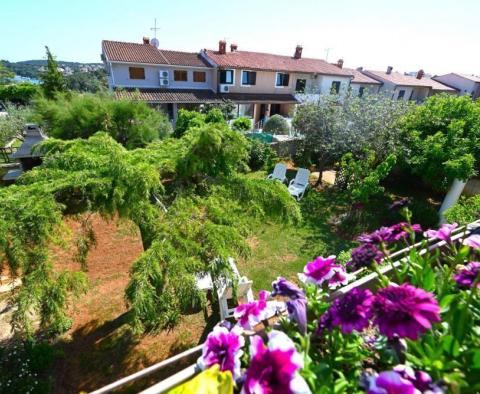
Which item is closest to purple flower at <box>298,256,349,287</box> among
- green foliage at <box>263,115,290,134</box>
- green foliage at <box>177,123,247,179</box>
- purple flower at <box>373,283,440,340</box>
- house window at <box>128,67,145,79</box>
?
purple flower at <box>373,283,440,340</box>

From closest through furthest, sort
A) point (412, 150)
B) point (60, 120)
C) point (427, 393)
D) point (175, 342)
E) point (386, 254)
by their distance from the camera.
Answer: point (427, 393) → point (386, 254) → point (175, 342) → point (412, 150) → point (60, 120)

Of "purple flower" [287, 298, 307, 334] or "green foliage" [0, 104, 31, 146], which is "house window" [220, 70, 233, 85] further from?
"purple flower" [287, 298, 307, 334]

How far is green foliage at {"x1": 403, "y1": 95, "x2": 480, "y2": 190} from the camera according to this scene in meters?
7.84

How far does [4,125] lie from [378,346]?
18.1 m

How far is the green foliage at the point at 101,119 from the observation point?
10.4 meters

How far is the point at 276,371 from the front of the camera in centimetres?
104

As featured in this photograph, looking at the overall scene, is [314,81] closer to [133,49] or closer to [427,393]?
[133,49]

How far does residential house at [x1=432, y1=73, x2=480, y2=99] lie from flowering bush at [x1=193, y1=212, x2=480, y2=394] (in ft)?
135

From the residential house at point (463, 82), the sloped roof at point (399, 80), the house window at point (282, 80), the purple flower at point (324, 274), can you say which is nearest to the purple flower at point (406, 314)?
the purple flower at point (324, 274)

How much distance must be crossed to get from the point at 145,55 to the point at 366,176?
17830mm

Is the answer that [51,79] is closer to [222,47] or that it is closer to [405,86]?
[222,47]

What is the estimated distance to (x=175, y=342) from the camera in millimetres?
4648

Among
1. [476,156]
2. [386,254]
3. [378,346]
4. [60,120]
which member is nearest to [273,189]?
[386,254]

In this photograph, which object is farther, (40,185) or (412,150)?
(412,150)
